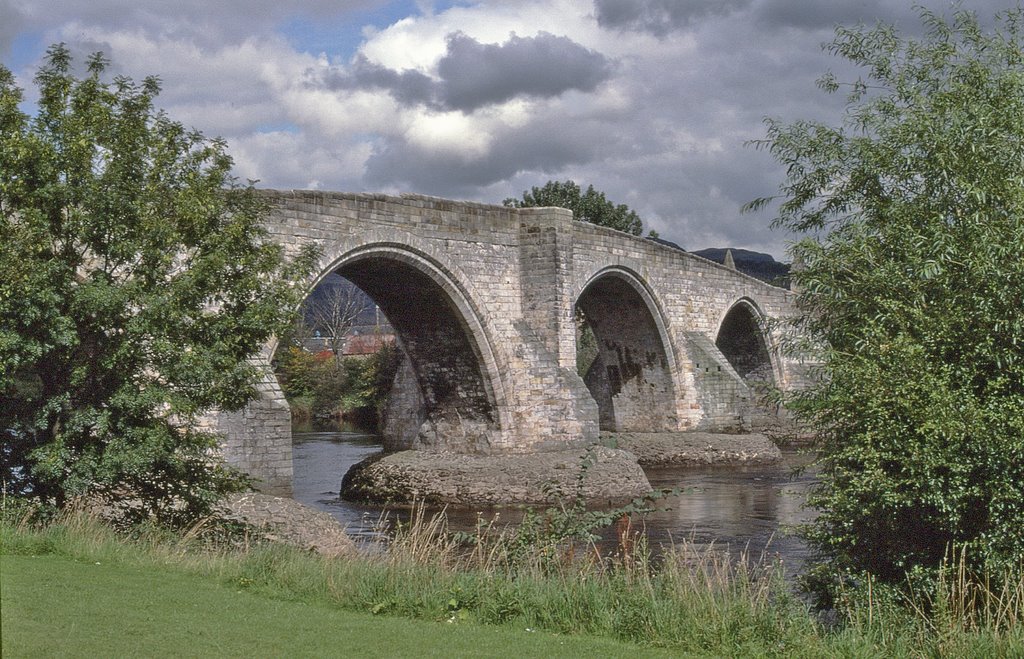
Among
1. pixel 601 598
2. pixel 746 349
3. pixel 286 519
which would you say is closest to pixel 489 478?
pixel 286 519

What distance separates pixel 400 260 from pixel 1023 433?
12570 millimetres

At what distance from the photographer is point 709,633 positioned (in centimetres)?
622

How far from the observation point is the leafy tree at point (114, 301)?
8.88 metres

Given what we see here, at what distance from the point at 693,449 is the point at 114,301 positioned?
55.9ft

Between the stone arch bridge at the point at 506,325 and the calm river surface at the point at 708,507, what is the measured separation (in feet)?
6.55

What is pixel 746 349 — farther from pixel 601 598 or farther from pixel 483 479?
pixel 601 598

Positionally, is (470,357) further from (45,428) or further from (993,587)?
(993,587)

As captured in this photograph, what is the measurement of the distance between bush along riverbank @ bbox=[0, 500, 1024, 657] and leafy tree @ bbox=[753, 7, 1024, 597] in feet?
1.28

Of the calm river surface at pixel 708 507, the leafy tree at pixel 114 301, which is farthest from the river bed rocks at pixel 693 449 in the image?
the leafy tree at pixel 114 301

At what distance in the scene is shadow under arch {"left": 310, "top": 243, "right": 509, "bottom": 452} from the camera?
18641 millimetres

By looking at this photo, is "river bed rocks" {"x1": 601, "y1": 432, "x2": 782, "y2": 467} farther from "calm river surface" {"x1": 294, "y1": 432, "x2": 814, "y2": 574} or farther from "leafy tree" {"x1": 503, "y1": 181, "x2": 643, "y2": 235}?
"leafy tree" {"x1": 503, "y1": 181, "x2": 643, "y2": 235}

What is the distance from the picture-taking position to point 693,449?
2405cm

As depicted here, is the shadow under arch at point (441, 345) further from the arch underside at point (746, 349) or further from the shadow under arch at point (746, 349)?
the arch underside at point (746, 349)

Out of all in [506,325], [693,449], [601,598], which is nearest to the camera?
[601,598]
